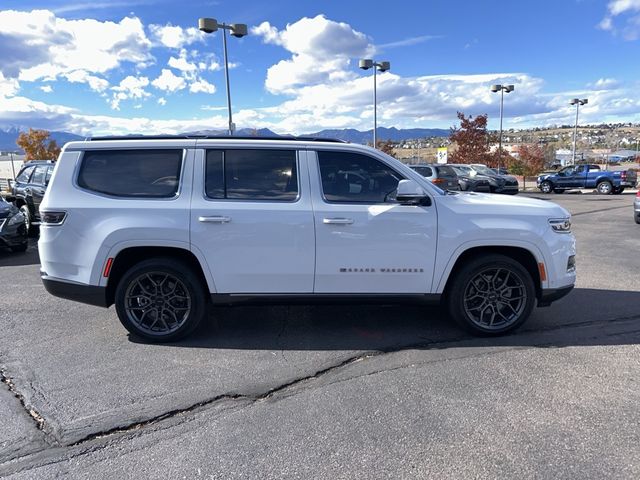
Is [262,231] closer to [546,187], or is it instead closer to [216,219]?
[216,219]

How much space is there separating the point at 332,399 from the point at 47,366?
2.54m

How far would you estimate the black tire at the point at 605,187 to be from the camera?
25734 millimetres

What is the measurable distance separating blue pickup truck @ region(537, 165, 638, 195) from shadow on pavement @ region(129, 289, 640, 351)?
76.4 ft

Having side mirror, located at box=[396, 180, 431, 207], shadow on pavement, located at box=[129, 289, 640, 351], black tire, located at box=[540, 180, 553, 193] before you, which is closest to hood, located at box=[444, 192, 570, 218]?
side mirror, located at box=[396, 180, 431, 207]

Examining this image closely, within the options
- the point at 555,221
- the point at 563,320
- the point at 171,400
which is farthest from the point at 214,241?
the point at 563,320

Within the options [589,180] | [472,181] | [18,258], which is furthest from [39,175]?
[589,180]

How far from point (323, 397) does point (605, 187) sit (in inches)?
1082

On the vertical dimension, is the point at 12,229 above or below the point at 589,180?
below

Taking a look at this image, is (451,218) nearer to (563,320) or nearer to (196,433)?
(563,320)

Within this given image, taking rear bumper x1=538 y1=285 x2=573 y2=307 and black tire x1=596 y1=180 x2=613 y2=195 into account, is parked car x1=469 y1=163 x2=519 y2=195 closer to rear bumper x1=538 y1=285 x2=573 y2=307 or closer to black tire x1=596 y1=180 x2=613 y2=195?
black tire x1=596 y1=180 x2=613 y2=195

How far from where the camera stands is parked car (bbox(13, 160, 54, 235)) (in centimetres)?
1142

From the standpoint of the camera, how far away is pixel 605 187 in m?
26.0

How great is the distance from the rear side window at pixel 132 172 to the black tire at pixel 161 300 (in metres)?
0.67

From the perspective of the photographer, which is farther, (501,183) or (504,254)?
(501,183)
